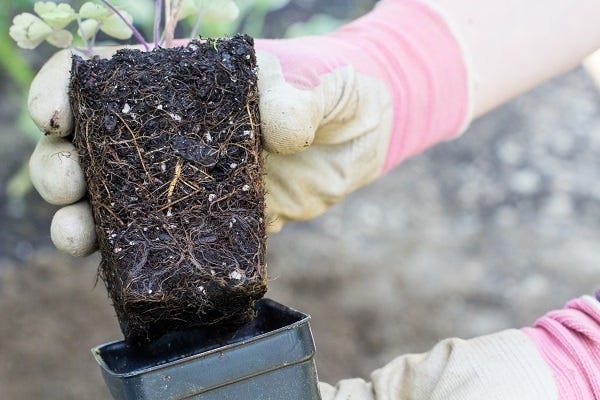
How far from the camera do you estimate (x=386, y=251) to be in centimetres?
273

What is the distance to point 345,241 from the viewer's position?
110 inches

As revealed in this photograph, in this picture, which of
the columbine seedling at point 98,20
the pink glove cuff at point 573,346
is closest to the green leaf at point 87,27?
the columbine seedling at point 98,20

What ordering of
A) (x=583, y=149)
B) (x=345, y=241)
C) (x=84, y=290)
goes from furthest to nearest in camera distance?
(x=583, y=149)
(x=345, y=241)
(x=84, y=290)

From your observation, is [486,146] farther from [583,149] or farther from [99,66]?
[99,66]

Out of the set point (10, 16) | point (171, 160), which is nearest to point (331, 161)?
point (171, 160)

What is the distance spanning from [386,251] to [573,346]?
1.58m

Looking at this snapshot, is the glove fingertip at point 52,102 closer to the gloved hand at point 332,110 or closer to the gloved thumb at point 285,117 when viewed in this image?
the gloved hand at point 332,110

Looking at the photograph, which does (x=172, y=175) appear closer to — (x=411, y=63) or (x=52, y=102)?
(x=52, y=102)

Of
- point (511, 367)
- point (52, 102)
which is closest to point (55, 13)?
point (52, 102)

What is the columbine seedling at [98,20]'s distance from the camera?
116 cm

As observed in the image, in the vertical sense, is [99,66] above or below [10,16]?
below

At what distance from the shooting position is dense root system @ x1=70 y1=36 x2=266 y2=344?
3.38 feet

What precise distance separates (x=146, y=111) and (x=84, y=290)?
167 centimetres

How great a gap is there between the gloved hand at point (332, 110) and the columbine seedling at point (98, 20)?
0.06 meters
